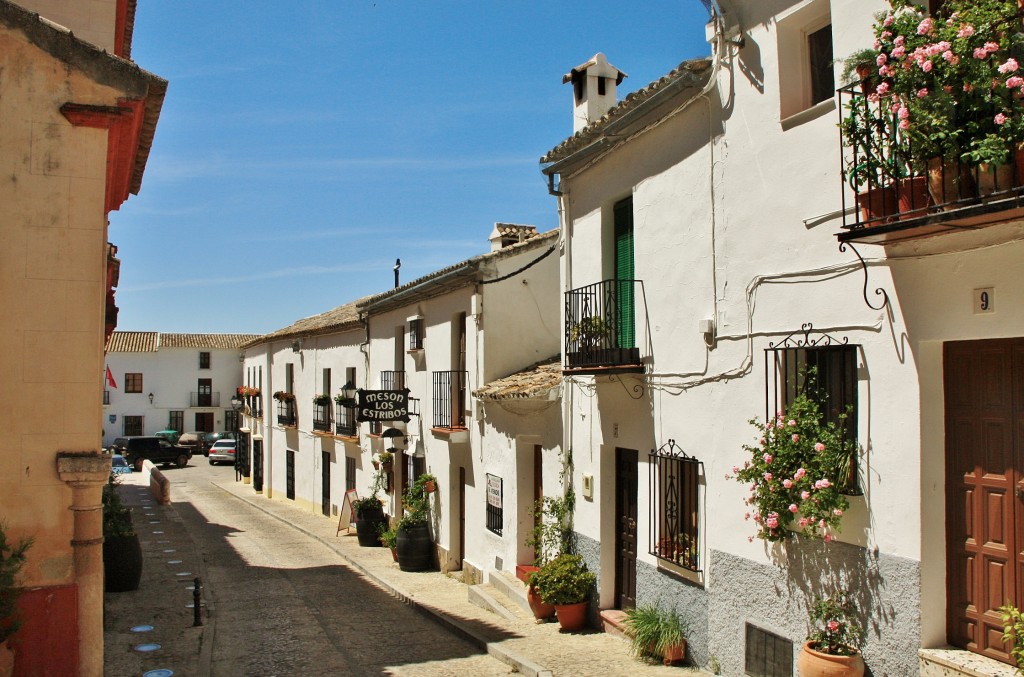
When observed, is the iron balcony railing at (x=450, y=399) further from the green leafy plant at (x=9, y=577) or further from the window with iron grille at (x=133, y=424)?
the window with iron grille at (x=133, y=424)

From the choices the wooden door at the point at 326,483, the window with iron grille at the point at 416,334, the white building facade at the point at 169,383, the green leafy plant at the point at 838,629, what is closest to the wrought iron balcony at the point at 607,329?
the green leafy plant at the point at 838,629

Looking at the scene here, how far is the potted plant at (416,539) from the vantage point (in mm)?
17641

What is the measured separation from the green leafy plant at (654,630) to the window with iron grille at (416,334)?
396 inches

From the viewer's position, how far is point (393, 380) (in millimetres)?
20625

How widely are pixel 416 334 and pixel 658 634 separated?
10759 millimetres

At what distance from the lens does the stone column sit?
7199mm

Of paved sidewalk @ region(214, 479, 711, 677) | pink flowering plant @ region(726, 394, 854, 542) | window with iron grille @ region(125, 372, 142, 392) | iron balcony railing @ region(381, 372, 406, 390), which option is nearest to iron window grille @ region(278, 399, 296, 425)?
iron balcony railing @ region(381, 372, 406, 390)

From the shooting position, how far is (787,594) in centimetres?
777

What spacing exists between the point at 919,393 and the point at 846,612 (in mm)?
1899

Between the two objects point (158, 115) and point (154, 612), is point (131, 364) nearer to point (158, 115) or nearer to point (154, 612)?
point (154, 612)

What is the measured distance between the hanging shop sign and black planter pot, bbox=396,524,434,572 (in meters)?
2.31

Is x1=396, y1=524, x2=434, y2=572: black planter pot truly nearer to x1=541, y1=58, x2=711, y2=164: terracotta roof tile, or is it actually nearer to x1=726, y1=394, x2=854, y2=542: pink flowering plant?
x1=541, y1=58, x2=711, y2=164: terracotta roof tile

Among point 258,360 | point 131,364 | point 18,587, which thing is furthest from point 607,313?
point 131,364

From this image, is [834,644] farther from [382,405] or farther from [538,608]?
[382,405]
